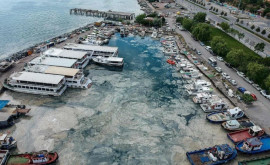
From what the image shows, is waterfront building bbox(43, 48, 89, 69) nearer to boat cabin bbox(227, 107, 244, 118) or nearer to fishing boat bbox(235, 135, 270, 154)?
boat cabin bbox(227, 107, 244, 118)

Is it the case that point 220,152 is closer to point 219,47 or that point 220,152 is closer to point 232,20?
point 219,47

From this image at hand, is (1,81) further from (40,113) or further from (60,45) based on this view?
(60,45)

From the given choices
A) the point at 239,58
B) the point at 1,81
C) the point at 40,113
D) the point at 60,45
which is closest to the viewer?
the point at 40,113

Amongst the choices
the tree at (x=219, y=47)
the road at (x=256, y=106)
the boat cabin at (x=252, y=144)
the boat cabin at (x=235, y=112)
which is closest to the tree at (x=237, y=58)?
the road at (x=256, y=106)

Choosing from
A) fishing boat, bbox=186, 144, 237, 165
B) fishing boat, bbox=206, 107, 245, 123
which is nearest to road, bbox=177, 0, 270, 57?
fishing boat, bbox=206, 107, 245, 123

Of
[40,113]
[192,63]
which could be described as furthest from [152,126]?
[192,63]

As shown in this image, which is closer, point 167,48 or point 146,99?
point 146,99

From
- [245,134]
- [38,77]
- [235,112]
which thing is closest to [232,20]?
[235,112]

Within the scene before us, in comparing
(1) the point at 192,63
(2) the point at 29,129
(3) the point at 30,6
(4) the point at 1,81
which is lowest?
(2) the point at 29,129
